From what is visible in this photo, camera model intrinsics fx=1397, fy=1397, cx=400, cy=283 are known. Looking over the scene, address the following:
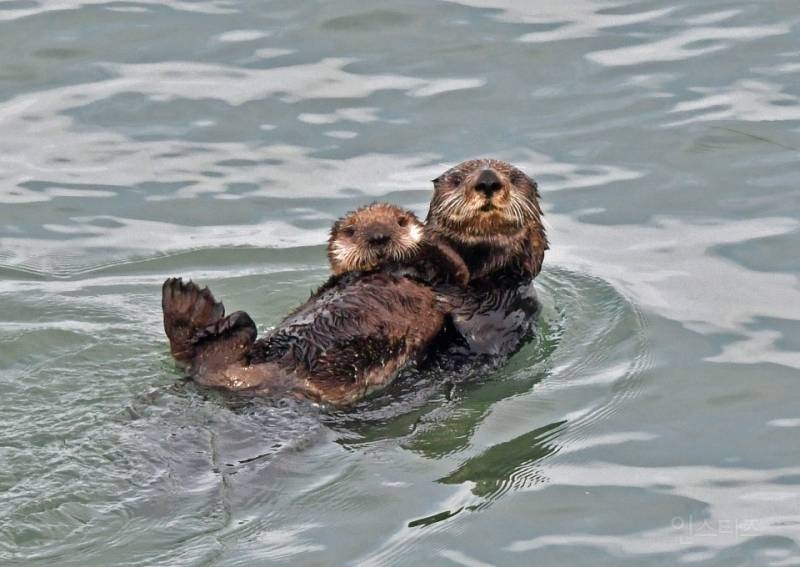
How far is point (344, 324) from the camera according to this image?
6.50 metres

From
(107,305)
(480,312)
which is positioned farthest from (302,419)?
(107,305)

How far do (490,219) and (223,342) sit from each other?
1.64 metres

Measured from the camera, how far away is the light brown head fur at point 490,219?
705 centimetres

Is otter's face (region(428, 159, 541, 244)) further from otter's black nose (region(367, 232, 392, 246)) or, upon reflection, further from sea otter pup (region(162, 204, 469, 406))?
otter's black nose (region(367, 232, 392, 246))

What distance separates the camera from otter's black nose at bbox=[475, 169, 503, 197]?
6.95 m

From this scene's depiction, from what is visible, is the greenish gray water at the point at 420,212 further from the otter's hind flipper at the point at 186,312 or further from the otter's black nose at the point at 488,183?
the otter's black nose at the point at 488,183

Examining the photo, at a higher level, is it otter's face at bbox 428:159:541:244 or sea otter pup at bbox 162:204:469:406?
otter's face at bbox 428:159:541:244

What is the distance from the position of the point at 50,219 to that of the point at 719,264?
4.20 metres

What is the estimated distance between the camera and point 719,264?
27.0ft

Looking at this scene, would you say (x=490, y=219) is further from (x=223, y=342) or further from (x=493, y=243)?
(x=223, y=342)

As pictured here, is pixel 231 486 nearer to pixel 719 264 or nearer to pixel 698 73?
pixel 719 264

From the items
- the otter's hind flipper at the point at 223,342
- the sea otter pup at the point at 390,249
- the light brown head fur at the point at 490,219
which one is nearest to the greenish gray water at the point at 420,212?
the otter's hind flipper at the point at 223,342

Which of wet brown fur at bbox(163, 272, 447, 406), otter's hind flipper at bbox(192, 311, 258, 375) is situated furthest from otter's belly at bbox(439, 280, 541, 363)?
otter's hind flipper at bbox(192, 311, 258, 375)

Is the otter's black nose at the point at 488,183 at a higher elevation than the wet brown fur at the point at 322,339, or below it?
higher
